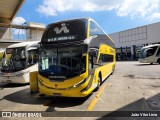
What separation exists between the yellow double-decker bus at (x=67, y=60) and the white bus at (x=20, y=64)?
3772 mm

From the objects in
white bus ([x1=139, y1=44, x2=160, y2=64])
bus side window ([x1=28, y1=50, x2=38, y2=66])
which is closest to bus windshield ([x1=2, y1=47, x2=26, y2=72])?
bus side window ([x1=28, y1=50, x2=38, y2=66])

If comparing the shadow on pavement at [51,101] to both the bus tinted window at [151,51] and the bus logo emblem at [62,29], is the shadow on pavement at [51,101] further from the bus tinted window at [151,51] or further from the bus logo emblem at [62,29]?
the bus tinted window at [151,51]

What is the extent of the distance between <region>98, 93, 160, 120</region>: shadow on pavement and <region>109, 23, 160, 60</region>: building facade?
154 ft

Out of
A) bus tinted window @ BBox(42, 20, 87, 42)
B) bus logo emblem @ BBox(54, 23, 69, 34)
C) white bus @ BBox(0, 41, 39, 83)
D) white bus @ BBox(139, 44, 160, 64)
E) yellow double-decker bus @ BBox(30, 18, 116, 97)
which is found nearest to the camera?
yellow double-decker bus @ BBox(30, 18, 116, 97)

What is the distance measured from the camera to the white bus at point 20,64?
1205 cm

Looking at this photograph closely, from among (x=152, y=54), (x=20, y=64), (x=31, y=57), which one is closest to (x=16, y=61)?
(x=20, y=64)

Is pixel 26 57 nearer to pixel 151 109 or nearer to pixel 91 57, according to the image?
pixel 91 57

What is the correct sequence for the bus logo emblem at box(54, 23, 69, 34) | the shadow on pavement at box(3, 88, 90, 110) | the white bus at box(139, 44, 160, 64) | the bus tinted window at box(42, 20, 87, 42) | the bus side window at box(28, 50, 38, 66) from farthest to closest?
1. the white bus at box(139, 44, 160, 64)
2. the bus side window at box(28, 50, 38, 66)
3. the bus logo emblem at box(54, 23, 69, 34)
4. the bus tinted window at box(42, 20, 87, 42)
5. the shadow on pavement at box(3, 88, 90, 110)

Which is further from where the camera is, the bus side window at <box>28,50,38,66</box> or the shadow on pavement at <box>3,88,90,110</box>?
the bus side window at <box>28,50,38,66</box>

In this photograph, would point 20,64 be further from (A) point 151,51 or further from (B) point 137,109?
(A) point 151,51

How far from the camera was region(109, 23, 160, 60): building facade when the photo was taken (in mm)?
52006

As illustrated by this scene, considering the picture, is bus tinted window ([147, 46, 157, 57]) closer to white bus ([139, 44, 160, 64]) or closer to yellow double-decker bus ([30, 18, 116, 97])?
white bus ([139, 44, 160, 64])

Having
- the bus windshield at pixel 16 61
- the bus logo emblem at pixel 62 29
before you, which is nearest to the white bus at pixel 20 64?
the bus windshield at pixel 16 61

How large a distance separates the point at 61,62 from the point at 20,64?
528 cm
